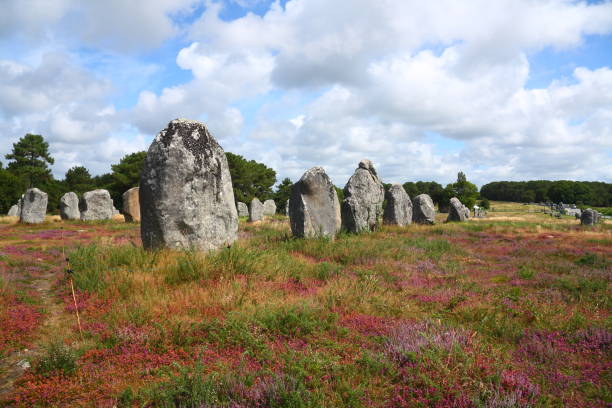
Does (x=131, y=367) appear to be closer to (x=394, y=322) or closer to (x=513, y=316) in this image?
(x=394, y=322)

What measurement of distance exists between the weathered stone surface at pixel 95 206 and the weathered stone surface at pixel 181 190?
79.1ft

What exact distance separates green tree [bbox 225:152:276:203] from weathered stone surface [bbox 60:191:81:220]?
96.7 feet

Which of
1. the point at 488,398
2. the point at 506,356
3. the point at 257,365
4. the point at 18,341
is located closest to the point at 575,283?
the point at 506,356

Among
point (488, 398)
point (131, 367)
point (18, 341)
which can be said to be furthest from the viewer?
point (18, 341)

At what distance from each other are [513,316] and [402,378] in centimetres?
358

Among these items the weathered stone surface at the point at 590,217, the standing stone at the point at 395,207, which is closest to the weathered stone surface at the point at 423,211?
the standing stone at the point at 395,207

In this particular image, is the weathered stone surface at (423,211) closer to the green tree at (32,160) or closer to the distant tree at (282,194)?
the distant tree at (282,194)

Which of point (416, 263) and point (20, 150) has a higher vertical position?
point (20, 150)

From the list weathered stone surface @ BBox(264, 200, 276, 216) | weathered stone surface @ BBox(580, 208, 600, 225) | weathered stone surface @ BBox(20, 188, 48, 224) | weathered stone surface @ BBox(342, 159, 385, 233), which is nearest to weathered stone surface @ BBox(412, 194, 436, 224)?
weathered stone surface @ BBox(342, 159, 385, 233)

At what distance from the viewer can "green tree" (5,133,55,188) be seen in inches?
2469

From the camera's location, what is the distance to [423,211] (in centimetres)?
2934

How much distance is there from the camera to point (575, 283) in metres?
8.88

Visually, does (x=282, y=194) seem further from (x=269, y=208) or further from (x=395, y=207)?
(x=395, y=207)

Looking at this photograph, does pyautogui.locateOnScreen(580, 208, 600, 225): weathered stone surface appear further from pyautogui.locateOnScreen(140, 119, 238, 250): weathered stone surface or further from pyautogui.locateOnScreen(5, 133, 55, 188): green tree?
pyautogui.locateOnScreen(5, 133, 55, 188): green tree
